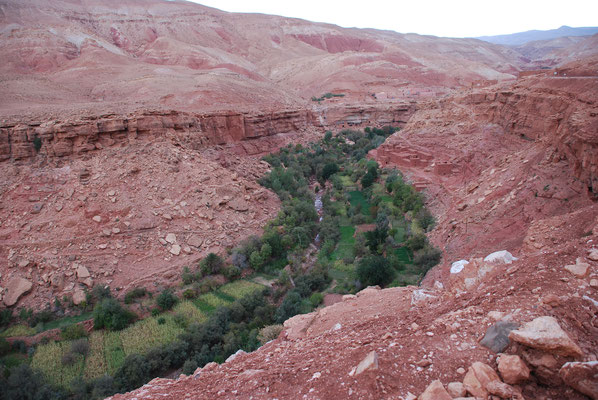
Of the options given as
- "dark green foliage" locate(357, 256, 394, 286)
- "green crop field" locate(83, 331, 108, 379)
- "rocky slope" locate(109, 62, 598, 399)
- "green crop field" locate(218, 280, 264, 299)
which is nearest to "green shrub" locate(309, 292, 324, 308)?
"dark green foliage" locate(357, 256, 394, 286)

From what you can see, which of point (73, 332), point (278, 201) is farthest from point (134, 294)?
point (278, 201)

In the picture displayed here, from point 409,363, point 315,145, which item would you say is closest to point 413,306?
point 409,363

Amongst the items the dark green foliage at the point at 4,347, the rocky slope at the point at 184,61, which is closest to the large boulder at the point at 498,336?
the dark green foliage at the point at 4,347

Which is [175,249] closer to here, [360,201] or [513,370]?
[360,201]

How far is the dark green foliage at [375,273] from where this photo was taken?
1620cm

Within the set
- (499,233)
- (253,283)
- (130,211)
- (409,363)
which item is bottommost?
(253,283)

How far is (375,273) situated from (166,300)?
32.9 feet

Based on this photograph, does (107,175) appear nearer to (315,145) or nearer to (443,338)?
(443,338)

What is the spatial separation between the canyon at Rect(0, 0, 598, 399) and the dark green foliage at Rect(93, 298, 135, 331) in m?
1.75

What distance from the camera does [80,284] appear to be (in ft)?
53.8

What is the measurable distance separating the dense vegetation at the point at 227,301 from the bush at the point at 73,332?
0.04 m

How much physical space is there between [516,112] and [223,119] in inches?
882

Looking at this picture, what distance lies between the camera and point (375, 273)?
1622cm

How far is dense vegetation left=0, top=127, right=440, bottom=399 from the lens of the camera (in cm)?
1302
